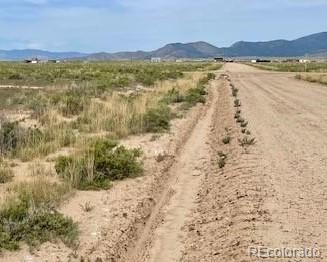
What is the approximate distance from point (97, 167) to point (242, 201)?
3.84 m

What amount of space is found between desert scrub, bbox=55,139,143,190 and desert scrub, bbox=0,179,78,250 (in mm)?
1981

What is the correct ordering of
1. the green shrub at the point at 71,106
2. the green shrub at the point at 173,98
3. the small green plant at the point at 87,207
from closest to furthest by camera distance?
the small green plant at the point at 87,207 < the green shrub at the point at 71,106 < the green shrub at the point at 173,98

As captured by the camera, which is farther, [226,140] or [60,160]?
[226,140]

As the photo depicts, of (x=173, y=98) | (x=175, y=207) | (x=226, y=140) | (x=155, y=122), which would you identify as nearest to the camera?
(x=175, y=207)

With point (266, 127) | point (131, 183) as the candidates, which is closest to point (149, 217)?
point (131, 183)

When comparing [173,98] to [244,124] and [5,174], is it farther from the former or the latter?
[5,174]

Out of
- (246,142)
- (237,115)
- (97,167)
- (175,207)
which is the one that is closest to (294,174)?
(175,207)

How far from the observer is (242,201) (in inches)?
395

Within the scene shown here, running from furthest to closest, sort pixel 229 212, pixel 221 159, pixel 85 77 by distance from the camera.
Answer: pixel 85 77 → pixel 221 159 → pixel 229 212

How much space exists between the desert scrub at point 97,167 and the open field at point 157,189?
0.03 meters

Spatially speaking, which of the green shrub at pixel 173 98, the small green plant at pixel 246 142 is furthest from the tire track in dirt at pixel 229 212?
the green shrub at pixel 173 98

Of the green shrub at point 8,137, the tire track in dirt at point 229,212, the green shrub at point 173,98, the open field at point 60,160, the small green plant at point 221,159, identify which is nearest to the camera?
the tire track in dirt at point 229,212

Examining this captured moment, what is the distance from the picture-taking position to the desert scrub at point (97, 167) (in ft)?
38.3

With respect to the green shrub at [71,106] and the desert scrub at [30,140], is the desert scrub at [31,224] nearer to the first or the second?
the desert scrub at [30,140]
